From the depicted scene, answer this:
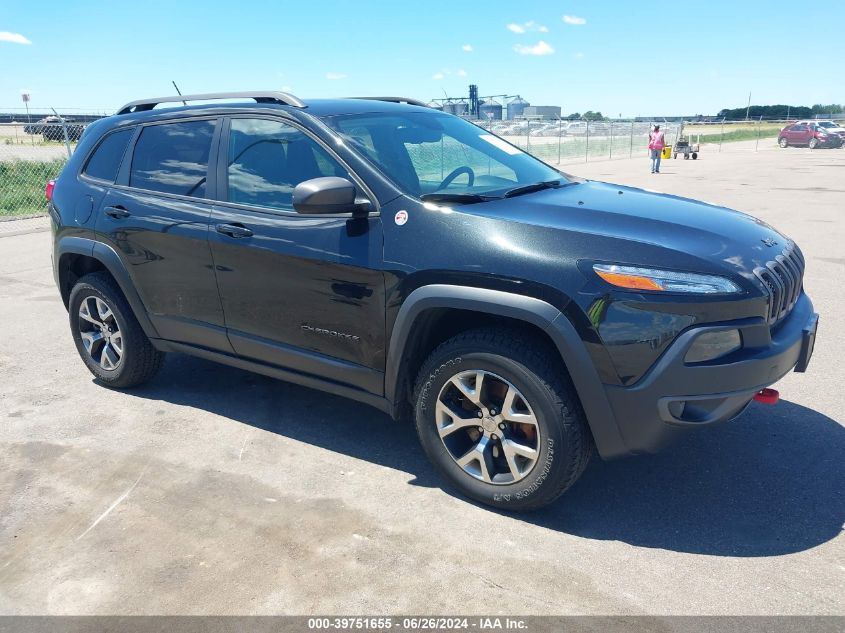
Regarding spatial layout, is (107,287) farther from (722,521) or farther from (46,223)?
(46,223)

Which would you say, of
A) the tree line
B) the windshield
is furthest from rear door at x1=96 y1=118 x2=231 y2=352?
the tree line

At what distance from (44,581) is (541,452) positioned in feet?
6.84

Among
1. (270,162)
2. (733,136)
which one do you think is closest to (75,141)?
(270,162)

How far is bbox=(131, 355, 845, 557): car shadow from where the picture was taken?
307cm

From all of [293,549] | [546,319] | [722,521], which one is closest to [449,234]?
[546,319]

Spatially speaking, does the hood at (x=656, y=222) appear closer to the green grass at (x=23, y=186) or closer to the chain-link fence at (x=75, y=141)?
the chain-link fence at (x=75, y=141)

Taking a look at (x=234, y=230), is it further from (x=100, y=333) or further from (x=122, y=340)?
(x=100, y=333)

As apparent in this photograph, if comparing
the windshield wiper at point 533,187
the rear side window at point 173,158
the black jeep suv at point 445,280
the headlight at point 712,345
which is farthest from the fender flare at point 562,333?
the rear side window at point 173,158

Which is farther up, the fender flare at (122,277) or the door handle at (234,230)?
the door handle at (234,230)

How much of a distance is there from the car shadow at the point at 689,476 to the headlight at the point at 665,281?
997 mm

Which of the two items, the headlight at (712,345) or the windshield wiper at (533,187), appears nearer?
the headlight at (712,345)

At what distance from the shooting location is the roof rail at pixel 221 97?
389cm

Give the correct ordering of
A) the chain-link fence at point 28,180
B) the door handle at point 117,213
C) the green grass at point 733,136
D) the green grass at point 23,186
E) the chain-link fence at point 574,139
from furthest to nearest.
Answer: the green grass at point 733,136 < the chain-link fence at point 574,139 < the green grass at point 23,186 < the chain-link fence at point 28,180 < the door handle at point 117,213

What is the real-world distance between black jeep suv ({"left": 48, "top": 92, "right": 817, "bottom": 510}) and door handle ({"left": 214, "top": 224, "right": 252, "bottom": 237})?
0.04 ft
